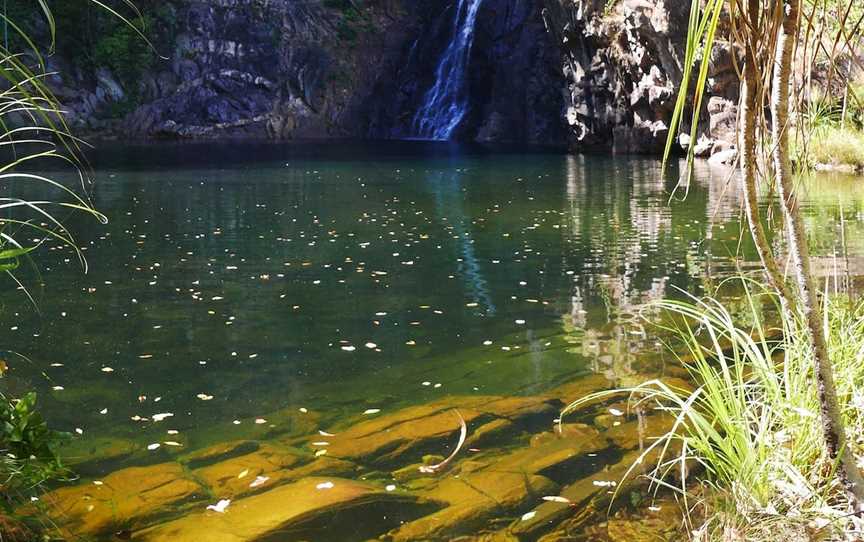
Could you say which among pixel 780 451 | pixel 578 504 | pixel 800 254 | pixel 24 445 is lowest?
pixel 578 504

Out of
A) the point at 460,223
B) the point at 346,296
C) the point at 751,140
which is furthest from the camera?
the point at 460,223

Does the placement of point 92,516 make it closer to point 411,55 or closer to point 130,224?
point 130,224

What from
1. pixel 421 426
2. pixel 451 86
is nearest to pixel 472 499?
pixel 421 426

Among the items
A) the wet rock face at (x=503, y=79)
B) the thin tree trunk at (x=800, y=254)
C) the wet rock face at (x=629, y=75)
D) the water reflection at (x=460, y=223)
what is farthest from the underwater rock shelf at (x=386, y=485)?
the wet rock face at (x=503, y=79)

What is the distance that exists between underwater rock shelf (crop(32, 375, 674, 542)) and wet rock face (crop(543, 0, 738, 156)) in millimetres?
22162

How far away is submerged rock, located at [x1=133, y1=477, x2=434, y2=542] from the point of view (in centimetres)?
427

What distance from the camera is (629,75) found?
3241 centimetres

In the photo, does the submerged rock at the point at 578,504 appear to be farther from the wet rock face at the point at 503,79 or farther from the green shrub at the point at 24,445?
the wet rock face at the point at 503,79

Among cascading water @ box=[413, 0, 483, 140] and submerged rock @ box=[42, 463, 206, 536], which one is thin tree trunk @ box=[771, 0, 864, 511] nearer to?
submerged rock @ box=[42, 463, 206, 536]

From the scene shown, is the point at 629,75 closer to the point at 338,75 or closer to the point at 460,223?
the point at 460,223

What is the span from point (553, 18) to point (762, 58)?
34.9 metres

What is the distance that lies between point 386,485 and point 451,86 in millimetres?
41757

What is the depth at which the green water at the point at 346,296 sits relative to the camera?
21.1 ft

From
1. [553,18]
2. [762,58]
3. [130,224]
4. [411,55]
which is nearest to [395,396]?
[762,58]
